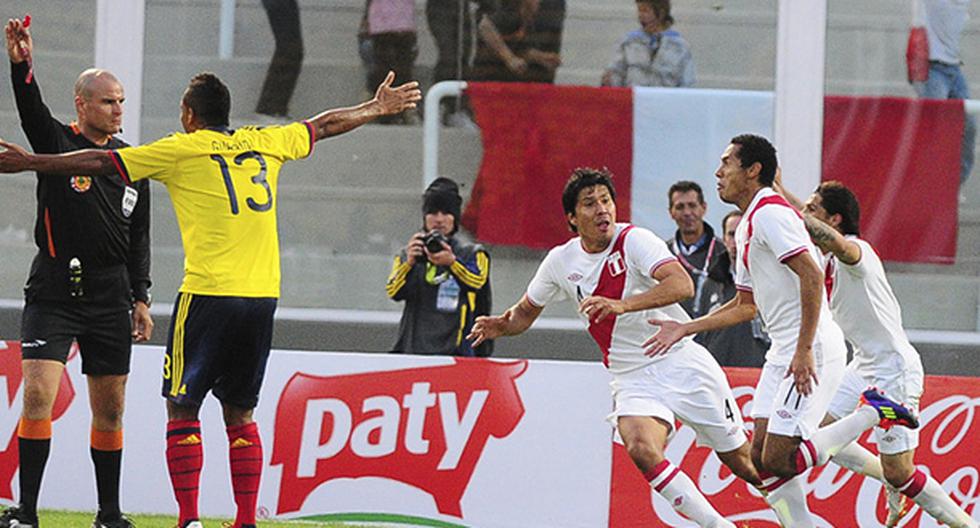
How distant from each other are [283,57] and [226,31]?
500 millimetres

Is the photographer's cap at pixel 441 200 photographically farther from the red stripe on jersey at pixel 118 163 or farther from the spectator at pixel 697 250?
the red stripe on jersey at pixel 118 163

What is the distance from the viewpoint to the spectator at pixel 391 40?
12109 millimetres

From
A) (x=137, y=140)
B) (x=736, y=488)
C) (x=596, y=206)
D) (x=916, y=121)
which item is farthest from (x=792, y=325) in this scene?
(x=137, y=140)

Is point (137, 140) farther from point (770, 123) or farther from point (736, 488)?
point (736, 488)

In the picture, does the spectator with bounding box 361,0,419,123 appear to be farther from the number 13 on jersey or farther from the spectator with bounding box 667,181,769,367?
the number 13 on jersey

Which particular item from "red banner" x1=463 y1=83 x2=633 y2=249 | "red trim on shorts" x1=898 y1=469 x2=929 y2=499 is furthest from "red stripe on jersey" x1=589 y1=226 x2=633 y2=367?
"red banner" x1=463 y1=83 x2=633 y2=249

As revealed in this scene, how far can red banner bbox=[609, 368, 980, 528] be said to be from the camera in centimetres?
926

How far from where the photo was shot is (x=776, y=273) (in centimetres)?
791

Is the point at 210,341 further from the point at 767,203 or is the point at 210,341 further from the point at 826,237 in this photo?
the point at 826,237

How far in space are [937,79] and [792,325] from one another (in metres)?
4.87

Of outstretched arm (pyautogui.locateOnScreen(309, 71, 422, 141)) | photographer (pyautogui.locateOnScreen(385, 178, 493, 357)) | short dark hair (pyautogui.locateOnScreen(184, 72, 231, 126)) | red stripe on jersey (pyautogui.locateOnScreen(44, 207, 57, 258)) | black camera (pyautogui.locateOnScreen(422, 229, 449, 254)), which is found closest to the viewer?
short dark hair (pyautogui.locateOnScreen(184, 72, 231, 126))

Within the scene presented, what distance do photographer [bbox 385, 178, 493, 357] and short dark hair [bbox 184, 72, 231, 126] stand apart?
2612 mm

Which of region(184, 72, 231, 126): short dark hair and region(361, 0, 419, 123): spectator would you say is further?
region(361, 0, 419, 123): spectator

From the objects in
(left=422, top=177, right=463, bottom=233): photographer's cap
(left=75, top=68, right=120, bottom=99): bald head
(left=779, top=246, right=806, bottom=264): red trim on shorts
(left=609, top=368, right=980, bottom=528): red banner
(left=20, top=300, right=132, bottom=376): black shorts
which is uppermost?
(left=75, top=68, right=120, bottom=99): bald head
